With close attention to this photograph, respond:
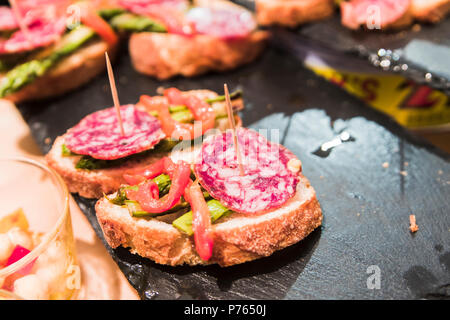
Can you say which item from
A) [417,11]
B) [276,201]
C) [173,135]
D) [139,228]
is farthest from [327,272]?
[417,11]

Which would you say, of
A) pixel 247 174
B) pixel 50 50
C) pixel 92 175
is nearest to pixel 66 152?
pixel 92 175

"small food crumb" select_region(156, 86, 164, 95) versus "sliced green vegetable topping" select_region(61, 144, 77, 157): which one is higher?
"sliced green vegetable topping" select_region(61, 144, 77, 157)

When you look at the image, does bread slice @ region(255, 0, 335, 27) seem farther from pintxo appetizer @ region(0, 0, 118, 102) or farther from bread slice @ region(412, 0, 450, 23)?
pintxo appetizer @ region(0, 0, 118, 102)

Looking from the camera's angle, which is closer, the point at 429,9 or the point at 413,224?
the point at 413,224

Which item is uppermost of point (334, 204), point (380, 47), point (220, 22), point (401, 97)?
point (220, 22)

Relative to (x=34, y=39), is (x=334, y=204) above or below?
below

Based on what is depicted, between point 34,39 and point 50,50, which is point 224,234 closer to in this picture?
point 50,50

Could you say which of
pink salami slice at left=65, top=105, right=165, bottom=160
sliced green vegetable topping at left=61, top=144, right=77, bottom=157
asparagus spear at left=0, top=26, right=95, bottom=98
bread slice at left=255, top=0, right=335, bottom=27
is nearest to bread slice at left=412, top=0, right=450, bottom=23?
bread slice at left=255, top=0, right=335, bottom=27
